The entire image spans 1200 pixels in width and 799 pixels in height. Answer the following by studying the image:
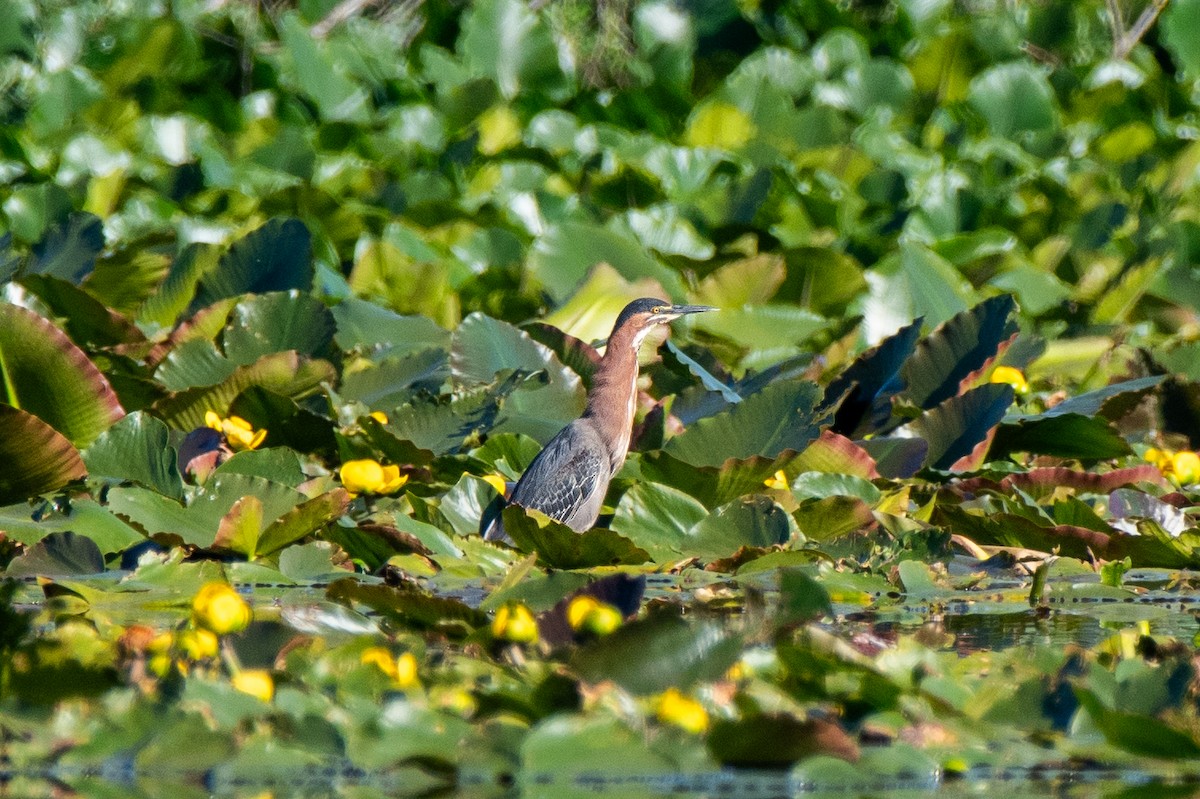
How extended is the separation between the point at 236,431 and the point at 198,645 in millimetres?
1929

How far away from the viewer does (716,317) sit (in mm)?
5941

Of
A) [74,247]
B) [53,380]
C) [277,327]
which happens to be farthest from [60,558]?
[74,247]

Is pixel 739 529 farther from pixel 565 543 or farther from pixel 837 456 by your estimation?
pixel 837 456

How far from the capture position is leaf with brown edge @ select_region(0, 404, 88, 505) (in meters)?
4.23

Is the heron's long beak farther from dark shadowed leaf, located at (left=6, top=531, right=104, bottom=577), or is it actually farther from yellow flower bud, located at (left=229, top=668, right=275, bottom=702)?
yellow flower bud, located at (left=229, top=668, right=275, bottom=702)

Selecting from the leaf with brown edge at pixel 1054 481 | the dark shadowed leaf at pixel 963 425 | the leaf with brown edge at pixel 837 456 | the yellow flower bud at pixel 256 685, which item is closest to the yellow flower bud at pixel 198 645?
the yellow flower bud at pixel 256 685

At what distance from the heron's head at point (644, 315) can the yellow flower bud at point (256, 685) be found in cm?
275

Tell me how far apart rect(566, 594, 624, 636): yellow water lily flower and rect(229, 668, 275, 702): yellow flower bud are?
547 millimetres

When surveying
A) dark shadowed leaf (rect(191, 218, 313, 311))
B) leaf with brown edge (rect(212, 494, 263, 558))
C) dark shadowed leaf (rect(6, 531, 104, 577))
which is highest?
dark shadowed leaf (rect(191, 218, 313, 311))

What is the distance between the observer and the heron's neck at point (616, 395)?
5125mm

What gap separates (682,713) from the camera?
265 centimetres

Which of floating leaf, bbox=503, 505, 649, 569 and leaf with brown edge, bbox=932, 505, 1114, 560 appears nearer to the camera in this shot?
floating leaf, bbox=503, 505, 649, 569

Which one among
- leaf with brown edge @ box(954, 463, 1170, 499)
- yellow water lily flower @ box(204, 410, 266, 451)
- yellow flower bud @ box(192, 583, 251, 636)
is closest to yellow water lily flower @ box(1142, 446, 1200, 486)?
leaf with brown edge @ box(954, 463, 1170, 499)

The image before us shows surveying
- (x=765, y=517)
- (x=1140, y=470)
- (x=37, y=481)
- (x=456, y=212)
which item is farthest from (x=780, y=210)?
(x=37, y=481)
